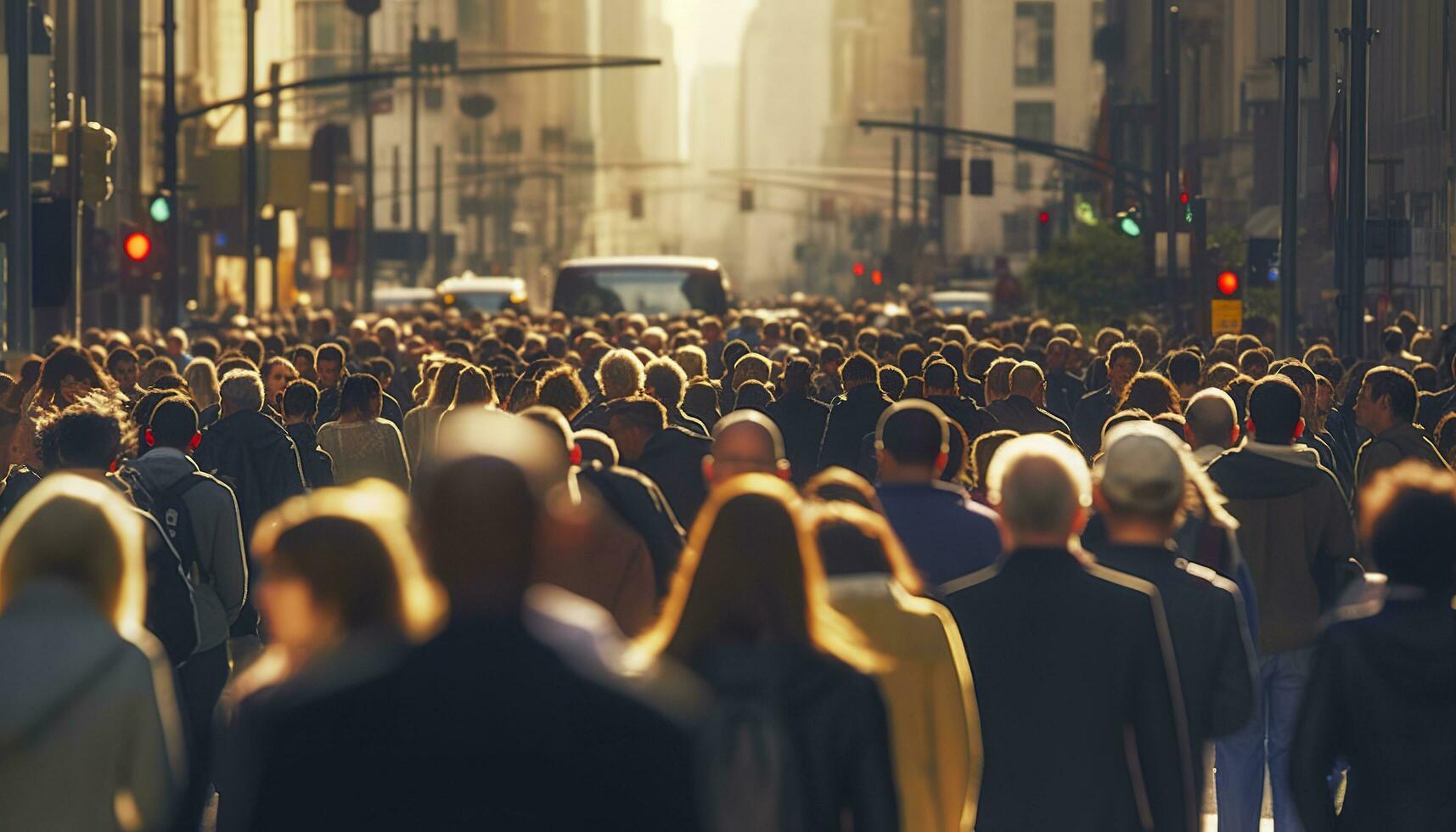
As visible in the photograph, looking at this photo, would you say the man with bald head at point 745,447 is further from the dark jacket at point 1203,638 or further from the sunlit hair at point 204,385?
the sunlit hair at point 204,385

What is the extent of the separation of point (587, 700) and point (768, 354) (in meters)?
21.5

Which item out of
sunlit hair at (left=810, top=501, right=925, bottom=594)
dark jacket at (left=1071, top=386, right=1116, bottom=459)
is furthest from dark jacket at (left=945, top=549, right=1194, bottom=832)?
dark jacket at (left=1071, top=386, right=1116, bottom=459)

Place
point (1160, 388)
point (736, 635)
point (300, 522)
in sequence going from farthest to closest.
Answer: point (1160, 388), point (736, 635), point (300, 522)

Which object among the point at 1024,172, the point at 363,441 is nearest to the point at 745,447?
the point at 363,441

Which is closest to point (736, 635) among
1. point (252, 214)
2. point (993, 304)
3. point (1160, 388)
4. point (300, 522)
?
point (300, 522)

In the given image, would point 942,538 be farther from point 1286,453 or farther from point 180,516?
point 180,516

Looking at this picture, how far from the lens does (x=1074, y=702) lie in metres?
6.38

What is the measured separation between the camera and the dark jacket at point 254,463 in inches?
529

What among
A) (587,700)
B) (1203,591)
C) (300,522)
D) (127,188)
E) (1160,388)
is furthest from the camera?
(127,188)

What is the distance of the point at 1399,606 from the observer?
20.6 ft

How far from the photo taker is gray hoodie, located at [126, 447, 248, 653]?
10.5m

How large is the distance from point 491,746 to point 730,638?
120 cm

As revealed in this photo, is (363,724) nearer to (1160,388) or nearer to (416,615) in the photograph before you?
(416,615)

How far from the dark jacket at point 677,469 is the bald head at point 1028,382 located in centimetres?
402
